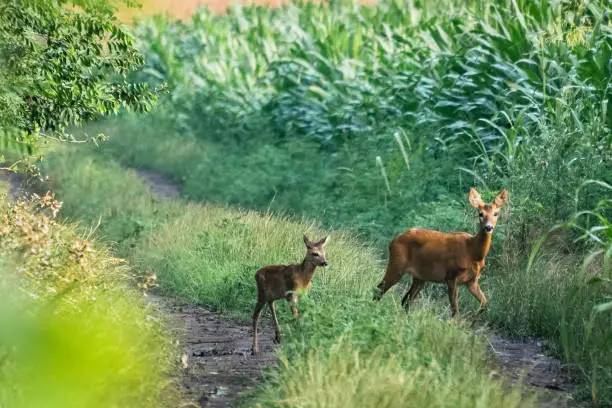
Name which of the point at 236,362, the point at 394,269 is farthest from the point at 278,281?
the point at 394,269

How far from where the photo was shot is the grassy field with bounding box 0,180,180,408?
2.25 metres

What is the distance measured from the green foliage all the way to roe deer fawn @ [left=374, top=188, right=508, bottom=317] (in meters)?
2.61

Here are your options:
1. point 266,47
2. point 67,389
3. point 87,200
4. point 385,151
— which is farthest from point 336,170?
point 67,389

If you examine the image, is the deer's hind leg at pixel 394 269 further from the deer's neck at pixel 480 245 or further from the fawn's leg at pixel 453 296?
the deer's neck at pixel 480 245

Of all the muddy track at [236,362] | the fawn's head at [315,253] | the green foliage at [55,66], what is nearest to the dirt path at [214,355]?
the muddy track at [236,362]

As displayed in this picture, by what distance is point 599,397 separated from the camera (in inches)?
275

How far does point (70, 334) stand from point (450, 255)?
6.91m

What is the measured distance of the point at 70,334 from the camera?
2348 millimetres

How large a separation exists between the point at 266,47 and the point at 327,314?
17.7 meters

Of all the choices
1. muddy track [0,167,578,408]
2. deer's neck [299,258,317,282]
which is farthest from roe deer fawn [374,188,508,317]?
deer's neck [299,258,317,282]

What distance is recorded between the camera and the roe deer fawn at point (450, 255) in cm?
898

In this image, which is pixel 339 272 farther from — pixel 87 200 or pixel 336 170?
pixel 87 200

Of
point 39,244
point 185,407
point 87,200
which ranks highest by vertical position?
point 39,244

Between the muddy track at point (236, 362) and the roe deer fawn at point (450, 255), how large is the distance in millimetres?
570
